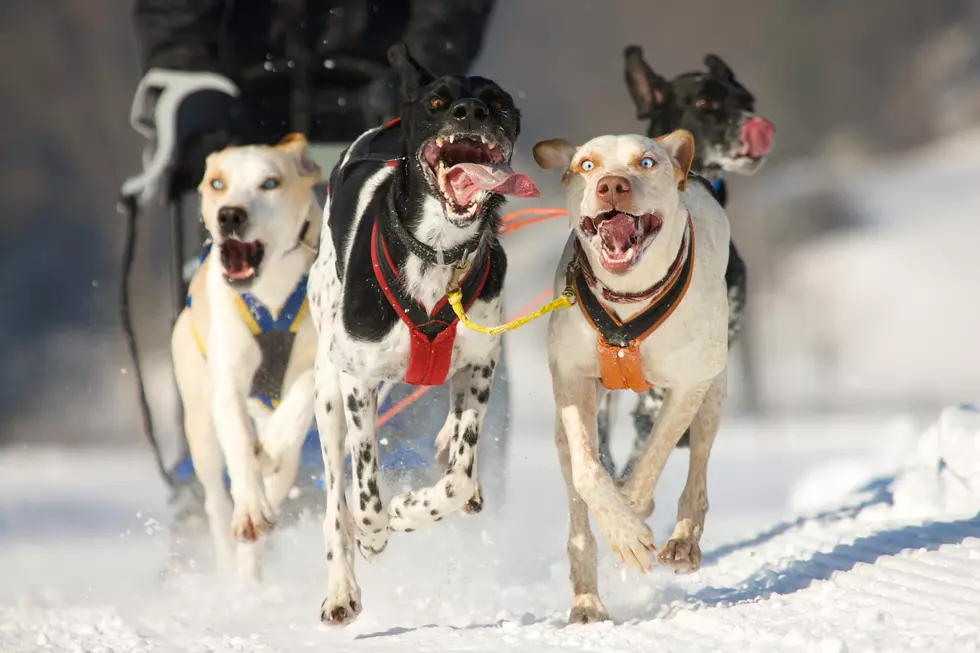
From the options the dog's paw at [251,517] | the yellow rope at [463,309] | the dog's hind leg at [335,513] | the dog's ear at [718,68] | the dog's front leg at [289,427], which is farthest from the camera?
the dog's ear at [718,68]

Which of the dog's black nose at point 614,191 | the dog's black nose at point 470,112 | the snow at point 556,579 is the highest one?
the dog's black nose at point 470,112

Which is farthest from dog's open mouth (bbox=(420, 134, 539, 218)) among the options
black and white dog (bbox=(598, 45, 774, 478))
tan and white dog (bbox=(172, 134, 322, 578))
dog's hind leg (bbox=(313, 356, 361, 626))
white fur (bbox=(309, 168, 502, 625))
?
black and white dog (bbox=(598, 45, 774, 478))

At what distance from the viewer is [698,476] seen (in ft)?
13.0

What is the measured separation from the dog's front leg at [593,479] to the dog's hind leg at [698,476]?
32 centimetres

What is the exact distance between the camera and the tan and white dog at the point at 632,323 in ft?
11.2

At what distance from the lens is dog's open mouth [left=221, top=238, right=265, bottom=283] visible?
4.26m

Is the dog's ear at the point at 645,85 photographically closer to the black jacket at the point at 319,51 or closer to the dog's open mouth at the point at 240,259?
the black jacket at the point at 319,51

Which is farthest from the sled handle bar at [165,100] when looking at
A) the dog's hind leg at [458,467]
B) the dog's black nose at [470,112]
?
the dog's black nose at [470,112]

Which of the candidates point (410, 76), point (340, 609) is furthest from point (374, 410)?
point (410, 76)

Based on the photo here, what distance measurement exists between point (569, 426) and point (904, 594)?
1.02 m

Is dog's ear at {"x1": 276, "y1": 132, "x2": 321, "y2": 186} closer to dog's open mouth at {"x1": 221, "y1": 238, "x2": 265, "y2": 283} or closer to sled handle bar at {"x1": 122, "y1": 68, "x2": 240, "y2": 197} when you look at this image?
dog's open mouth at {"x1": 221, "y1": 238, "x2": 265, "y2": 283}

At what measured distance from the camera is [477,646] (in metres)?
3.64

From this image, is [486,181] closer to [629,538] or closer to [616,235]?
[616,235]

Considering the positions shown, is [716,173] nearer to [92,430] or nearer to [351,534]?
[351,534]
